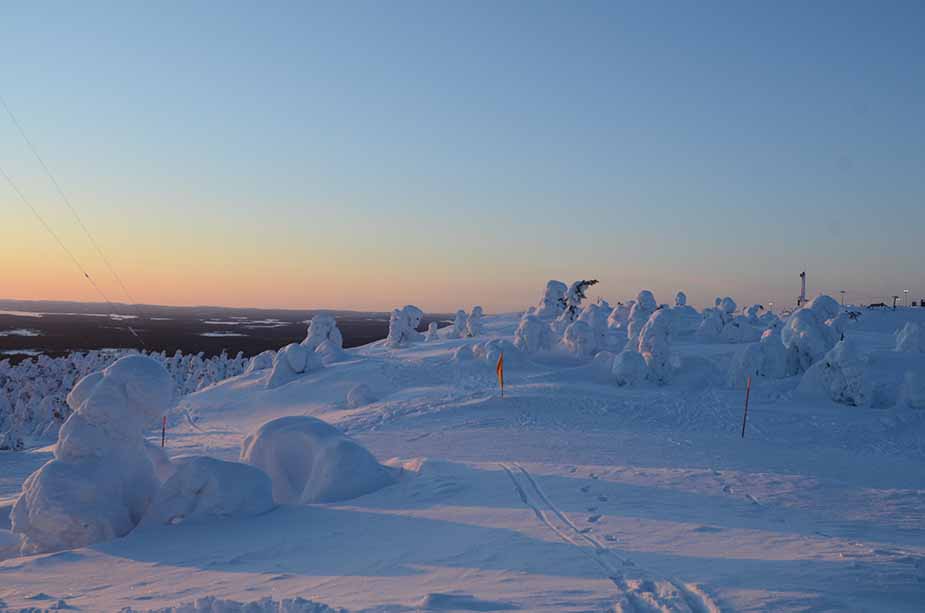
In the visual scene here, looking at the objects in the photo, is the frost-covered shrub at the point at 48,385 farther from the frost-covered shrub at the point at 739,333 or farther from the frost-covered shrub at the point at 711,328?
the frost-covered shrub at the point at 739,333

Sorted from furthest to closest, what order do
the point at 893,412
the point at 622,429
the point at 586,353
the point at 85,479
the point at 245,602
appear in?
1. the point at 586,353
2. the point at 893,412
3. the point at 622,429
4. the point at 85,479
5. the point at 245,602

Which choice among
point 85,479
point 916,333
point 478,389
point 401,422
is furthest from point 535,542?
point 916,333

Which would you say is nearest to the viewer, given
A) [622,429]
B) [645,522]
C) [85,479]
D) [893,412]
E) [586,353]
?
[645,522]

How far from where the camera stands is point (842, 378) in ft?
77.3

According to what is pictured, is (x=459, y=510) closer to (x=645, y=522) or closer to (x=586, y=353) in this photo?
(x=645, y=522)

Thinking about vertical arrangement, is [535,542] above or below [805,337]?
below

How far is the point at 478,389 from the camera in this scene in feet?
89.5

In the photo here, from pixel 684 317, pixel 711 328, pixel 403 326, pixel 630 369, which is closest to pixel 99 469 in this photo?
pixel 630 369

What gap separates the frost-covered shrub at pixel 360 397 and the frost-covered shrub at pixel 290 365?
867cm

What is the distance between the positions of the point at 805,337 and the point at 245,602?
2643cm

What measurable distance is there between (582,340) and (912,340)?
15.3 m

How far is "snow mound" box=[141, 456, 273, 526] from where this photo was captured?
10695 mm

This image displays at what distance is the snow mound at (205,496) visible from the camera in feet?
35.1

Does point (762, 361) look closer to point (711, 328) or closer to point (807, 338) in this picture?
point (807, 338)
